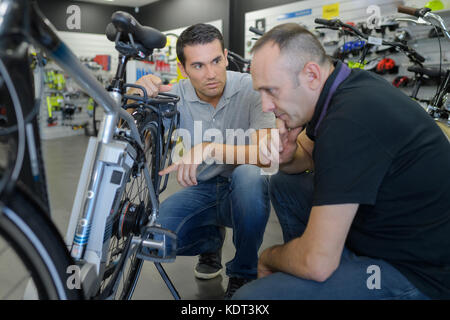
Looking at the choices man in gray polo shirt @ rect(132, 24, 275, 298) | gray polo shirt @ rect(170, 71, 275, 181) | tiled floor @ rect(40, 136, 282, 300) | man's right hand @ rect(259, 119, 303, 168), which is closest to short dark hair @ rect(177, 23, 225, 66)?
man in gray polo shirt @ rect(132, 24, 275, 298)

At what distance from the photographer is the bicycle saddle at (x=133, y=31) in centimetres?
96

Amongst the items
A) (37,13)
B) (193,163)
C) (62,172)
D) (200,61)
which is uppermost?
(37,13)

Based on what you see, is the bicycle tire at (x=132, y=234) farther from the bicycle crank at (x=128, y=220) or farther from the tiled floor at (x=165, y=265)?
the tiled floor at (x=165, y=265)

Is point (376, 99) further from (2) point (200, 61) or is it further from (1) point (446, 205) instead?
(2) point (200, 61)

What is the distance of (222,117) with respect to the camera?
1.66m

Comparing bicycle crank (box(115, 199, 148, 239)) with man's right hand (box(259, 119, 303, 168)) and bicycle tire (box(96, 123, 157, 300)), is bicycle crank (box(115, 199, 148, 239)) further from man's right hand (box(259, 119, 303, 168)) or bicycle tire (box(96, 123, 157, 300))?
man's right hand (box(259, 119, 303, 168))

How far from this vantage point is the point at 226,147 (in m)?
1.28

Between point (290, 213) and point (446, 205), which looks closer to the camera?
point (446, 205)

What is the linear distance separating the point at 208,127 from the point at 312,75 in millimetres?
810

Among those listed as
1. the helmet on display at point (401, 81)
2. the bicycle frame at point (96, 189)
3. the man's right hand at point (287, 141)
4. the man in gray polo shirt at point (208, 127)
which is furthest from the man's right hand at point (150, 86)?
the helmet on display at point (401, 81)

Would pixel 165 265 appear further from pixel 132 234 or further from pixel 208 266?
pixel 132 234

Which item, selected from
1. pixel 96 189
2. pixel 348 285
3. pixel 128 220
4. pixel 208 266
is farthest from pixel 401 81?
pixel 96 189

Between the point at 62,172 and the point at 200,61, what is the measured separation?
299cm

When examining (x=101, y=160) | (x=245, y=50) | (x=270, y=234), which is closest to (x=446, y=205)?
(x=101, y=160)
